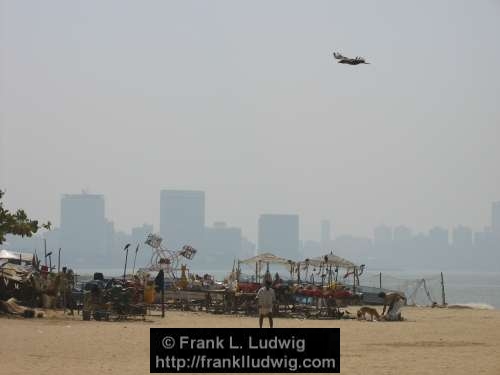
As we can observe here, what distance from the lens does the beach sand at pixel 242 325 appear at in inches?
598

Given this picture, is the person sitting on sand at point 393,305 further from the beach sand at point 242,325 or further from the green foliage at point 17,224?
the green foliage at point 17,224

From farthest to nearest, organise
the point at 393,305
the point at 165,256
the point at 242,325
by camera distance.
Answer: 1. the point at 165,256
2. the point at 393,305
3. the point at 242,325

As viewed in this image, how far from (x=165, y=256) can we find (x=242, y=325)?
19.3 metres

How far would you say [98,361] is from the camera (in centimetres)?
1578

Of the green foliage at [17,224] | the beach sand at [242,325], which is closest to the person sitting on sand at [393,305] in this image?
the beach sand at [242,325]

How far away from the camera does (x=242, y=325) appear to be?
23984mm

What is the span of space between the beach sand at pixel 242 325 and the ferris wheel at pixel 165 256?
12.9m

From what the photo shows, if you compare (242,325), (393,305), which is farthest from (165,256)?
(242,325)

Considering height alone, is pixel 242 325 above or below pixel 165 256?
below

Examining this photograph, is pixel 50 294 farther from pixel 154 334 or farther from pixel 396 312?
pixel 154 334

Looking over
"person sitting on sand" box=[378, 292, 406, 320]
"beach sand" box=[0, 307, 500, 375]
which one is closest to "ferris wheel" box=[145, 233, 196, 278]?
"beach sand" box=[0, 307, 500, 375]

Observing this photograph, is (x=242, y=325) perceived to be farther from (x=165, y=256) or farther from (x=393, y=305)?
(x=165, y=256)

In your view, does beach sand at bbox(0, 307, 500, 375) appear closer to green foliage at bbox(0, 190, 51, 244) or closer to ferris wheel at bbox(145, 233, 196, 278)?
green foliage at bbox(0, 190, 51, 244)

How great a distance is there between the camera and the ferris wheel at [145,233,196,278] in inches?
1602
